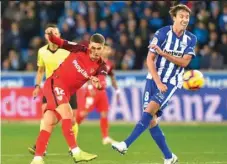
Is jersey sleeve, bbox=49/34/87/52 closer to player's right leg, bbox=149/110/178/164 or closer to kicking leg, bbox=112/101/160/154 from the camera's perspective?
kicking leg, bbox=112/101/160/154

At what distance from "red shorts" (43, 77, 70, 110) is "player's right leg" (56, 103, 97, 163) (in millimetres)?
81

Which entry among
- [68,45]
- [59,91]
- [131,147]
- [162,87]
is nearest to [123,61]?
[131,147]

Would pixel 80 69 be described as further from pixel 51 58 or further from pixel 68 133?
pixel 51 58

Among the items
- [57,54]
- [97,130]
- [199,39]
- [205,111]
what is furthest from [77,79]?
[199,39]

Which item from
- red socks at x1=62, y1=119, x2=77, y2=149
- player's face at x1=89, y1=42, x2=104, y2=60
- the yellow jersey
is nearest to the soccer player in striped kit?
player's face at x1=89, y1=42, x2=104, y2=60

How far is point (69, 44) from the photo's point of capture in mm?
11281

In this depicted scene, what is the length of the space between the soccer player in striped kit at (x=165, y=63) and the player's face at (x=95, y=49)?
2.39 feet

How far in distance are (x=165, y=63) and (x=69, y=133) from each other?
1.78m

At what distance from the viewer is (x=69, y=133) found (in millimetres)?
10930

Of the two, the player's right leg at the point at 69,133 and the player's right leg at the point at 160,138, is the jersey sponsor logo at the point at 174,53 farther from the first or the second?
the player's right leg at the point at 69,133

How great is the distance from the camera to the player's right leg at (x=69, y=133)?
10.6 metres

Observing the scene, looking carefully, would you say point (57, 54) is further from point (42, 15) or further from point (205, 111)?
point (42, 15)

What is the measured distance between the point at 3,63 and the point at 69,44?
39.3ft

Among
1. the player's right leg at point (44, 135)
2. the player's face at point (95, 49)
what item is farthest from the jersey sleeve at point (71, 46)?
the player's right leg at point (44, 135)
